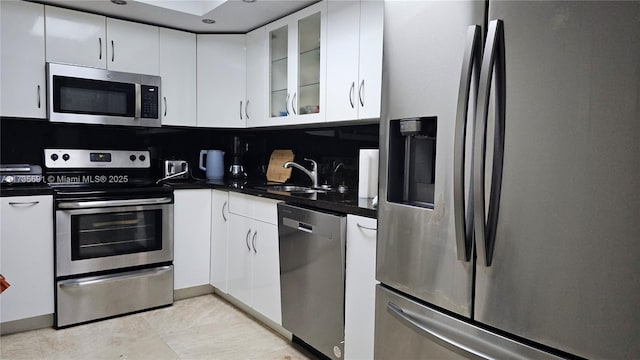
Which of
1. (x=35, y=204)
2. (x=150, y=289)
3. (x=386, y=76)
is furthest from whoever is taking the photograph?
(x=150, y=289)

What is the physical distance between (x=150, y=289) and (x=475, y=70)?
2.55 m

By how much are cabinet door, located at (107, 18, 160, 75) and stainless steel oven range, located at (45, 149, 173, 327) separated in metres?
0.64

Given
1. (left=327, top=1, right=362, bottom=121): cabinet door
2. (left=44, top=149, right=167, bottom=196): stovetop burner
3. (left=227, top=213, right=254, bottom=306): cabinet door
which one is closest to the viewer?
(left=327, top=1, right=362, bottom=121): cabinet door

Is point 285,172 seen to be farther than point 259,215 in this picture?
Yes

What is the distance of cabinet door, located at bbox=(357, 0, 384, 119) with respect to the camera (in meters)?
2.18

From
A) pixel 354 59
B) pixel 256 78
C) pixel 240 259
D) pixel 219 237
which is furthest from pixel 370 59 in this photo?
pixel 219 237

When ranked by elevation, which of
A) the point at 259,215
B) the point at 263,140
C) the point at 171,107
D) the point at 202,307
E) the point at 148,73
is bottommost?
the point at 202,307

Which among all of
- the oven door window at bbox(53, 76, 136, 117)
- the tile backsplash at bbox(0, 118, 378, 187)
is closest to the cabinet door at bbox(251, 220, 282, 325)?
the tile backsplash at bbox(0, 118, 378, 187)

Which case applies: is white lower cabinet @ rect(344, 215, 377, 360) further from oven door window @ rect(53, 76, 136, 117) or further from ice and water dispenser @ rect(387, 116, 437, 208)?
oven door window @ rect(53, 76, 136, 117)

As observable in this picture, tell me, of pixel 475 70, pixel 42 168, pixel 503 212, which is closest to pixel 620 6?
pixel 475 70

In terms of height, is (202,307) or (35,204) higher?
(35,204)

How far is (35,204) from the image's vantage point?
2.50 metres

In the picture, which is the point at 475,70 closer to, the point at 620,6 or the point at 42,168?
the point at 620,6

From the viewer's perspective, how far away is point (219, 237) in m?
3.06
